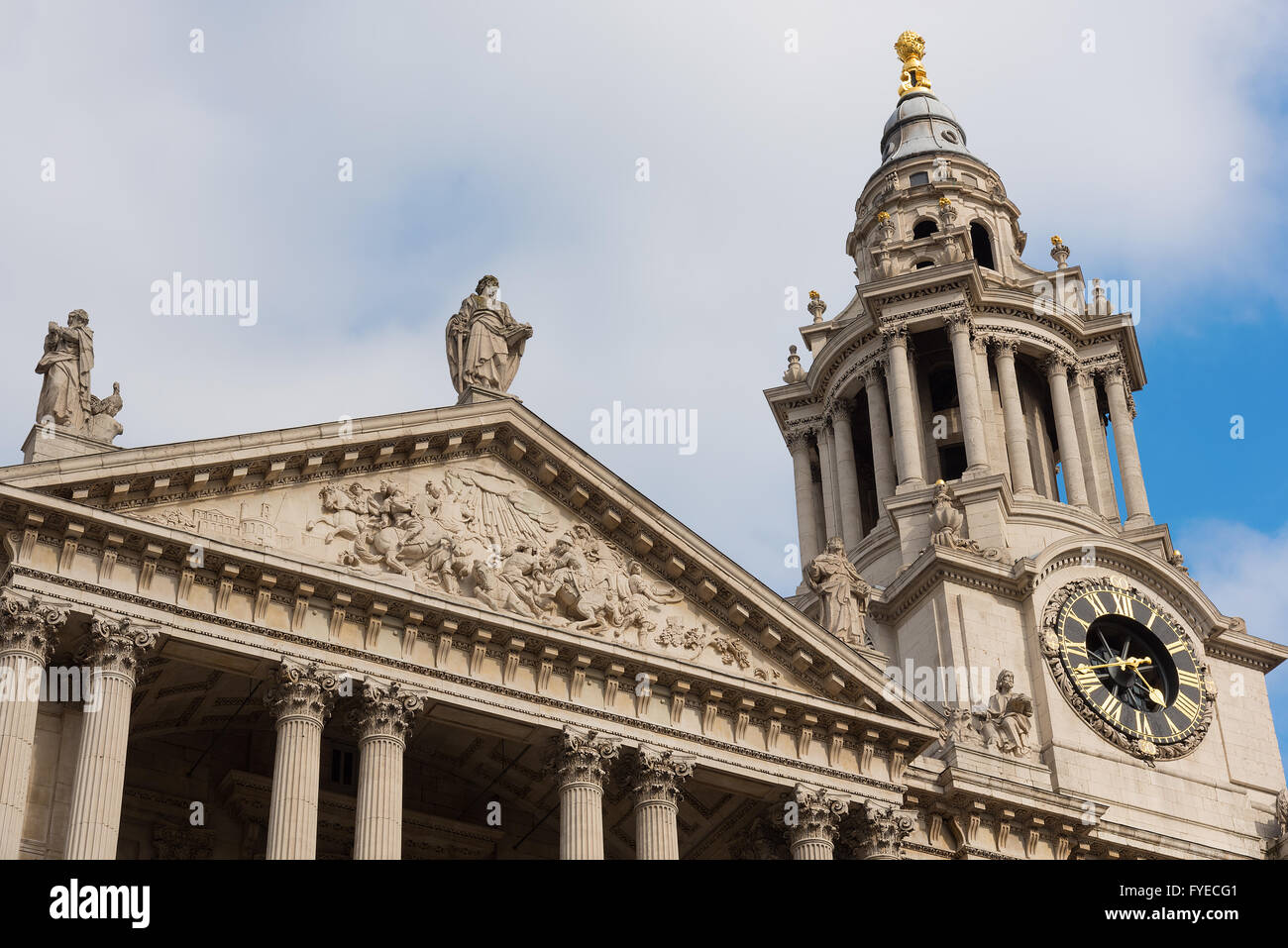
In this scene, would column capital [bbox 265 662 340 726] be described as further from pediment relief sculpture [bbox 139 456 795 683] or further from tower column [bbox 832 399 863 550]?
tower column [bbox 832 399 863 550]

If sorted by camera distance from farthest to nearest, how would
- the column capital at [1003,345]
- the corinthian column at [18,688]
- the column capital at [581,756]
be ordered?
the column capital at [1003,345] → the column capital at [581,756] → the corinthian column at [18,688]

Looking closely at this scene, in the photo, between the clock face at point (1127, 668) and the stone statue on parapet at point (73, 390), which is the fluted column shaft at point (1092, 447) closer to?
the clock face at point (1127, 668)

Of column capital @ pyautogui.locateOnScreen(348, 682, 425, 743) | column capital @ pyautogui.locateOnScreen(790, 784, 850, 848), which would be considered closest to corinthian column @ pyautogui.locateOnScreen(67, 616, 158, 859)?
column capital @ pyautogui.locateOnScreen(348, 682, 425, 743)

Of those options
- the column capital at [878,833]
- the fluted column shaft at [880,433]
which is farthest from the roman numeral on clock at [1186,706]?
the column capital at [878,833]

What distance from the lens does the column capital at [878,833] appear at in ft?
122

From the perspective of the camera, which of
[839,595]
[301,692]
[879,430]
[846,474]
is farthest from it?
[846,474]

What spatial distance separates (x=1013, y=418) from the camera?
56750mm

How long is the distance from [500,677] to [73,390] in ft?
28.3

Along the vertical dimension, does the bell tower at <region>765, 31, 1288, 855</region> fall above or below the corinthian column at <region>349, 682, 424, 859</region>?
above

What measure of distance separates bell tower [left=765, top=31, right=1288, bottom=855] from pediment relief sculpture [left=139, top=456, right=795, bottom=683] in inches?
293

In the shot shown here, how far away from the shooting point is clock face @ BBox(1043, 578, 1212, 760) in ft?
162

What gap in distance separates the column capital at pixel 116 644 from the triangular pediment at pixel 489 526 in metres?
1.89

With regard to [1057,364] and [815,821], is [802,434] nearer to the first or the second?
[1057,364]

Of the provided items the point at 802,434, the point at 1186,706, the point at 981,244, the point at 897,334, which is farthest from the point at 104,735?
the point at 981,244
